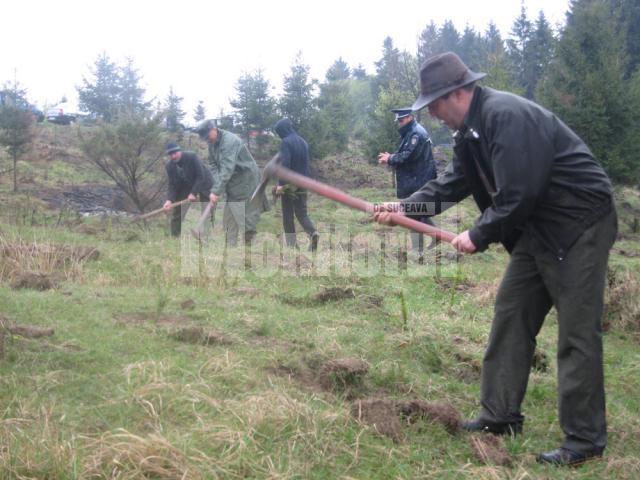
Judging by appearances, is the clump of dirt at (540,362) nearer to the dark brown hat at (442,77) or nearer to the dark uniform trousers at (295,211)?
the dark brown hat at (442,77)

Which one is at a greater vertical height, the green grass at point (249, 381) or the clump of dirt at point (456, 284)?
the clump of dirt at point (456, 284)

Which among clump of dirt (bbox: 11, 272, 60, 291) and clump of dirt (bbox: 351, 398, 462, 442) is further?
clump of dirt (bbox: 11, 272, 60, 291)

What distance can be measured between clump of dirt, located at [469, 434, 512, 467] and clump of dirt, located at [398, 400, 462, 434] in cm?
14

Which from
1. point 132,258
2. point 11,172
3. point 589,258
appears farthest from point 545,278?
point 11,172

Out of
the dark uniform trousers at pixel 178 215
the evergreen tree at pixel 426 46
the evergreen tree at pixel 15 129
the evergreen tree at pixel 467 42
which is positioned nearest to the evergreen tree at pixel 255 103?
the evergreen tree at pixel 15 129

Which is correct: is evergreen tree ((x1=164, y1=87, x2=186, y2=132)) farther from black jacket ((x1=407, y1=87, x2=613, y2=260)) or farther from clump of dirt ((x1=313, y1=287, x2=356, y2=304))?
black jacket ((x1=407, y1=87, x2=613, y2=260))

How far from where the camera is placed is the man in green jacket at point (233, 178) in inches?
391

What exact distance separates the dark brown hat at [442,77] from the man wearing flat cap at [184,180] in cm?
761

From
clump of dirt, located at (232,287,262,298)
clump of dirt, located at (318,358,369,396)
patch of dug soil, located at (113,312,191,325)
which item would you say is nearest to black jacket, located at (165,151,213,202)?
clump of dirt, located at (232,287,262,298)

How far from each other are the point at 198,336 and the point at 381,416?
5.83 ft

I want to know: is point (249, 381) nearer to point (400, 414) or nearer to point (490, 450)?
point (400, 414)

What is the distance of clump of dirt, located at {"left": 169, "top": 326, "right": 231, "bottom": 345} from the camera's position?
15.6 ft

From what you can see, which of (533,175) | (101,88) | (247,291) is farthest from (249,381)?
(101,88)

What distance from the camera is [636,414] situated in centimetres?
409
